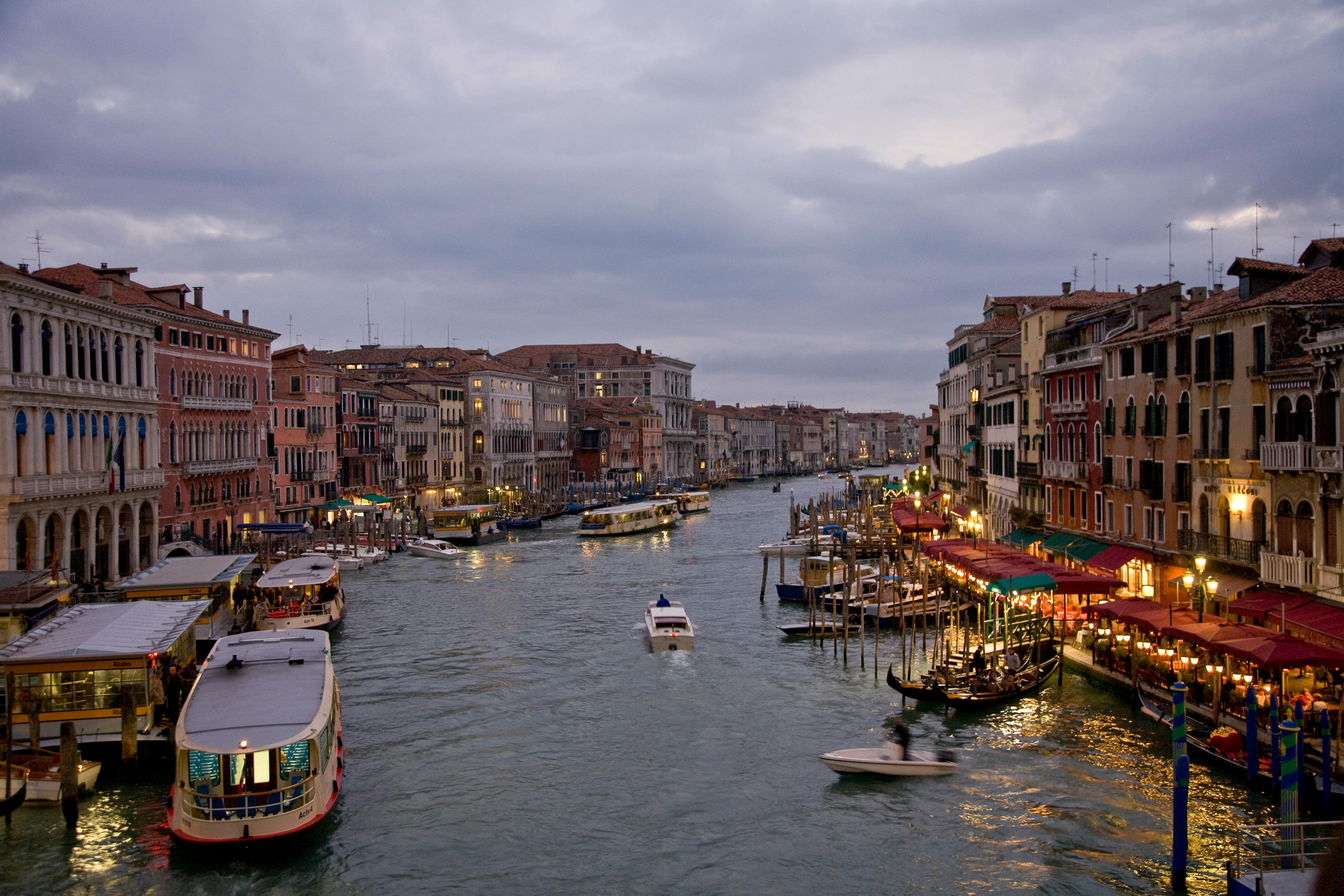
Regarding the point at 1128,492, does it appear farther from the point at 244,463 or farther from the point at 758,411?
the point at 758,411

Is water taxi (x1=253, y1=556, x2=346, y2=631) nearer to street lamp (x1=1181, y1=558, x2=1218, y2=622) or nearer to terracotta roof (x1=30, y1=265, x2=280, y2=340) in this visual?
terracotta roof (x1=30, y1=265, x2=280, y2=340)

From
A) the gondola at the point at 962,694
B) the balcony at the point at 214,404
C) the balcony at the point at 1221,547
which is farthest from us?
the balcony at the point at 214,404

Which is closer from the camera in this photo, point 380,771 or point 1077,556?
point 380,771

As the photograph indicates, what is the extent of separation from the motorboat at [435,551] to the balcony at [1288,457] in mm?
30850

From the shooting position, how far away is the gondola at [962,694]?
1834 cm

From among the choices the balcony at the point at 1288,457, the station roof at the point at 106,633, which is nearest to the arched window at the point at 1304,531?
the balcony at the point at 1288,457

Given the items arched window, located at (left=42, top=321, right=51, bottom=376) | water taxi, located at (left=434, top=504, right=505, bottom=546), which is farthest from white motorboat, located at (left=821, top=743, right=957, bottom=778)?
water taxi, located at (left=434, top=504, right=505, bottom=546)

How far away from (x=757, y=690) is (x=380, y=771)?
23.6ft

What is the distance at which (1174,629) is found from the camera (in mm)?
16484

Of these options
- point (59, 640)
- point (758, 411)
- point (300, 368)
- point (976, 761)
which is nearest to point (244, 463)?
point (300, 368)

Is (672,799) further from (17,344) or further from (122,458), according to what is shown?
(122,458)

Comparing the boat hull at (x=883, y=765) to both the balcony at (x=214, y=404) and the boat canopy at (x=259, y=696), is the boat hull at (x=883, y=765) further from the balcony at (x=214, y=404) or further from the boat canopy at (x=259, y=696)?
the balcony at (x=214, y=404)

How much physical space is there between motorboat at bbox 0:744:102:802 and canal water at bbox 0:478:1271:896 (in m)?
0.28

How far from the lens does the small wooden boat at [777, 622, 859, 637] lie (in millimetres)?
25500
